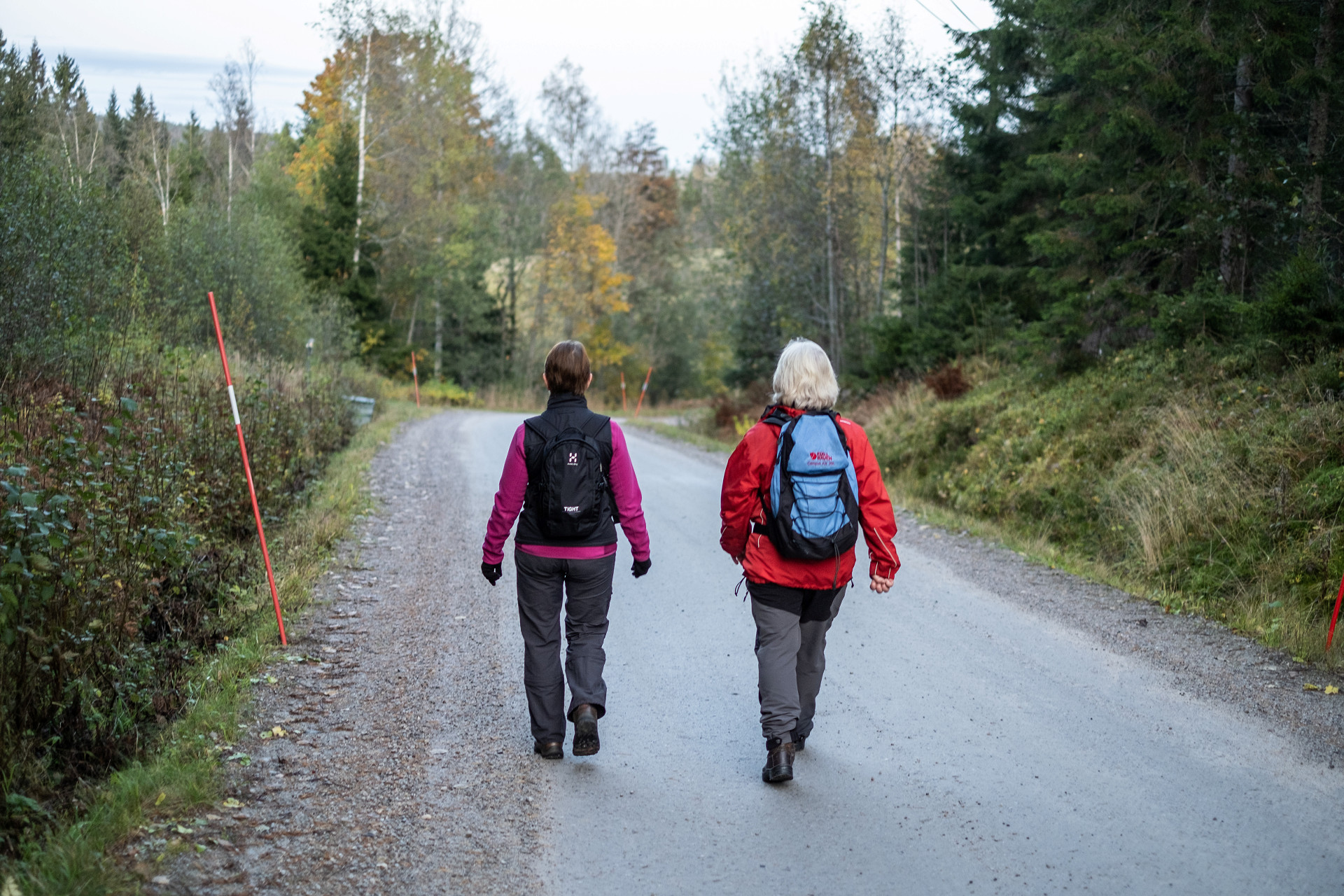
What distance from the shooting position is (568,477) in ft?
16.0

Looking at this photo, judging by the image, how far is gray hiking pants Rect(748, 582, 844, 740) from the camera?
4.79 metres

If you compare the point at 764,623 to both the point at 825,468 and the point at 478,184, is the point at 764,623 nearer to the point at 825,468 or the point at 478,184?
the point at 825,468

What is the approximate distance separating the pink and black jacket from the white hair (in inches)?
32.7

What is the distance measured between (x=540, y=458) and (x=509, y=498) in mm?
257

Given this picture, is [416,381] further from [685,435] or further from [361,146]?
[685,435]

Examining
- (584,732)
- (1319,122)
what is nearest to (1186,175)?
(1319,122)

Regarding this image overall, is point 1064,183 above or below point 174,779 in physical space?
above

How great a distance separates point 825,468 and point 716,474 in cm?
1250

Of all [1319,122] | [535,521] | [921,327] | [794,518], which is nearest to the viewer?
[794,518]

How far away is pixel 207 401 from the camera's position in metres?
10.7

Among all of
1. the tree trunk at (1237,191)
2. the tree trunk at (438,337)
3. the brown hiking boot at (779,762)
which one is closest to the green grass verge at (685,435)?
the tree trunk at (1237,191)

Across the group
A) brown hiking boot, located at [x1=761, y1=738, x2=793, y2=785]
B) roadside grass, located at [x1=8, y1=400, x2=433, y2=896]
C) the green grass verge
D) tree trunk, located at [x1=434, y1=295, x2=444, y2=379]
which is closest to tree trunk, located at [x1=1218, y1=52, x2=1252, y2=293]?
the green grass verge

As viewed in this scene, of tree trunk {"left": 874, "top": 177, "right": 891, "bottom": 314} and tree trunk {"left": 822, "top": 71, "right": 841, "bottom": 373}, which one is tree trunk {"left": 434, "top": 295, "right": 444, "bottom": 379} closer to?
tree trunk {"left": 822, "top": 71, "right": 841, "bottom": 373}

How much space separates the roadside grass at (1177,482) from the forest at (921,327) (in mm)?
39
